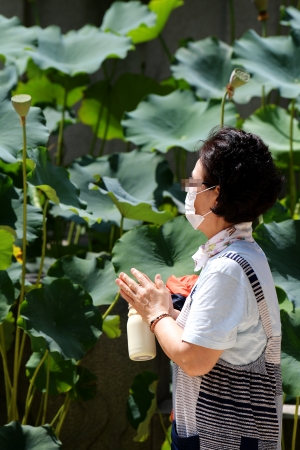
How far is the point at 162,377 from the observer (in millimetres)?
2555

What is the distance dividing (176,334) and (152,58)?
3.11m

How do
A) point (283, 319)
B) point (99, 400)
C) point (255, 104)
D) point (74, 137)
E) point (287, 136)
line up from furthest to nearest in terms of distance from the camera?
point (74, 137)
point (255, 104)
point (287, 136)
point (99, 400)
point (283, 319)

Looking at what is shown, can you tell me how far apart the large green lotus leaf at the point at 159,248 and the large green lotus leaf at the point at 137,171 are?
1.58 ft

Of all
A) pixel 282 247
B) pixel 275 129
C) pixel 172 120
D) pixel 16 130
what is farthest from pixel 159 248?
pixel 275 129

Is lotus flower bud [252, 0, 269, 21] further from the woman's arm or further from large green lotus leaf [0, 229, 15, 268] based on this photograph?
the woman's arm

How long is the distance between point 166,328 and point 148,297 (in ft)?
0.29

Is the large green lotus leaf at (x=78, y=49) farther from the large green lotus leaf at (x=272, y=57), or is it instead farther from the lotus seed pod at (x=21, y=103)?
the lotus seed pod at (x=21, y=103)

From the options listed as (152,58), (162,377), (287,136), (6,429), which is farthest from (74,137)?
(6,429)

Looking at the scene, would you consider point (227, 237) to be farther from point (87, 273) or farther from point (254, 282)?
point (87, 273)

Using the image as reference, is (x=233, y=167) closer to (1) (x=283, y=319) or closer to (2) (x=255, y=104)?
(1) (x=283, y=319)

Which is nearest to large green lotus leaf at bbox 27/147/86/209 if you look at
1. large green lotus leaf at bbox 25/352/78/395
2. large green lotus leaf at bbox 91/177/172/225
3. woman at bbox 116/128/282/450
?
large green lotus leaf at bbox 91/177/172/225

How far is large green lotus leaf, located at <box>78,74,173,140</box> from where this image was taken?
3549mm

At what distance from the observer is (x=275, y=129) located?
311 centimetres

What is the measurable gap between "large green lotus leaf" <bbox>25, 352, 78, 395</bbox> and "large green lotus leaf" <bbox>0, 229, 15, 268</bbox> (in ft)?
1.10
